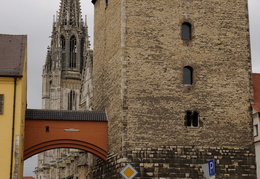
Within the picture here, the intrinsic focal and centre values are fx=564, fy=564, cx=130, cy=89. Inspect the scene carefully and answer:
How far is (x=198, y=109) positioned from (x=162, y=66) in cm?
267

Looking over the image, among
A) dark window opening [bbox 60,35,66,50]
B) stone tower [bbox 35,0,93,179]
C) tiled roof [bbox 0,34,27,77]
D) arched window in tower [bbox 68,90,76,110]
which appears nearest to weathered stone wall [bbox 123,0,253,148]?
tiled roof [bbox 0,34,27,77]

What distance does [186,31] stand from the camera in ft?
91.4

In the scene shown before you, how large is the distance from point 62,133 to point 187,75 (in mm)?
6800

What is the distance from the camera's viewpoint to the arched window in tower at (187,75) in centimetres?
2725

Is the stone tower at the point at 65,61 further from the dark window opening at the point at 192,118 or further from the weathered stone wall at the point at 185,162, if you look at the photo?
the weathered stone wall at the point at 185,162

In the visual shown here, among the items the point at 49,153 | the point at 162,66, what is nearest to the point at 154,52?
the point at 162,66

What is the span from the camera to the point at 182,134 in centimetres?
2638

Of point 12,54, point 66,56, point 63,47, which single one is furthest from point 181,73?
point 63,47

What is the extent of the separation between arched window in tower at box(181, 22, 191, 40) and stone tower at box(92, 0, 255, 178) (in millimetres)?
49

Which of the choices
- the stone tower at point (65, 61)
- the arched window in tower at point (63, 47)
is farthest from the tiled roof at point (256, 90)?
the arched window in tower at point (63, 47)

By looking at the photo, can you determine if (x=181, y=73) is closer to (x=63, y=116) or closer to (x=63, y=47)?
(x=63, y=116)

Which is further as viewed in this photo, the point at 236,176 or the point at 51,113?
the point at 51,113

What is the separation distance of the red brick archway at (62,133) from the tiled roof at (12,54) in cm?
370

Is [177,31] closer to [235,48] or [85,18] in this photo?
[235,48]
